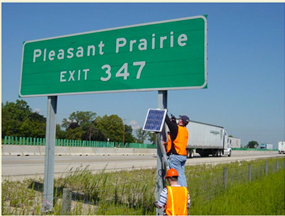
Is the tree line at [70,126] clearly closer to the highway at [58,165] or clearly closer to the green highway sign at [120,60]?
the highway at [58,165]

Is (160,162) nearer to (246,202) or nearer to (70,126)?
(246,202)

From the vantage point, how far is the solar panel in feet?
16.0

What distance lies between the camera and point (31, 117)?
7625 centimetres

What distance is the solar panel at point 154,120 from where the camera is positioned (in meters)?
4.86

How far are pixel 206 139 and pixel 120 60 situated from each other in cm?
3805

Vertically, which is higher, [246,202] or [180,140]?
[180,140]

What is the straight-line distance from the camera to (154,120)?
498 cm

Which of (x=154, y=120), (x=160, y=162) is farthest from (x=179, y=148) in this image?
(x=154, y=120)

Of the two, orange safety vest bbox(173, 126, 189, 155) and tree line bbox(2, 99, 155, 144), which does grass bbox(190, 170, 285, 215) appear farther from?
tree line bbox(2, 99, 155, 144)

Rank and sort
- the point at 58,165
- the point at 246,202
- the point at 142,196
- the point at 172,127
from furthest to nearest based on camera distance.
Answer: the point at 58,165 → the point at 246,202 → the point at 142,196 → the point at 172,127

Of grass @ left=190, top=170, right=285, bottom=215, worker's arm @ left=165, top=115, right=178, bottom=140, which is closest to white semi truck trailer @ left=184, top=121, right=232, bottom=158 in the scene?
grass @ left=190, top=170, right=285, bottom=215

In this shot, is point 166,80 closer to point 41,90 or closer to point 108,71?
point 108,71

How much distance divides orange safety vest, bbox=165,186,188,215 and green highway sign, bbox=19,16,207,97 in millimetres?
1978

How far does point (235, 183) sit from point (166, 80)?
6467mm
